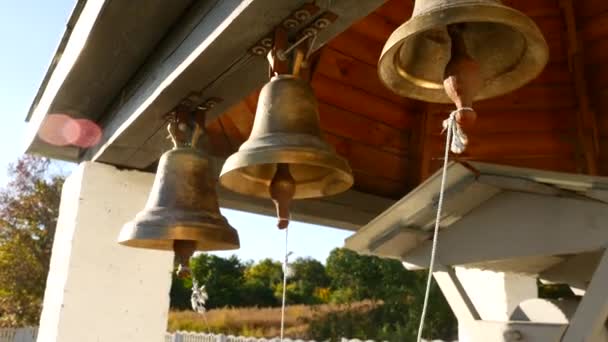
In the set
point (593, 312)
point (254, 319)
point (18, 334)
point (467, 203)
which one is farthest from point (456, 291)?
point (254, 319)

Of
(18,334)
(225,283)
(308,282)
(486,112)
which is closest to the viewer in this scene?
(486,112)

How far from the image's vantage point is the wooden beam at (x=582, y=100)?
2.82 metres

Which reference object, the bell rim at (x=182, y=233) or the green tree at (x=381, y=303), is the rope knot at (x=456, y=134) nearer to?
the bell rim at (x=182, y=233)

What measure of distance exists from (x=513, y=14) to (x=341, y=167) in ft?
1.61

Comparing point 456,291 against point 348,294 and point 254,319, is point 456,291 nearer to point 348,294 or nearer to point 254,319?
point 254,319

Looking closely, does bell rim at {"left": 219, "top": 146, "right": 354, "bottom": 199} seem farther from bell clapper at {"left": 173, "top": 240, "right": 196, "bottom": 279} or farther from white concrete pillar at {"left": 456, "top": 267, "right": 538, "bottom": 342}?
white concrete pillar at {"left": 456, "top": 267, "right": 538, "bottom": 342}

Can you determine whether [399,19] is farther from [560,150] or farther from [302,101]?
[302,101]

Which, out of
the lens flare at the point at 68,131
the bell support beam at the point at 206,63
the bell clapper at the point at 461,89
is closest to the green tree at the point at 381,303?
the lens flare at the point at 68,131

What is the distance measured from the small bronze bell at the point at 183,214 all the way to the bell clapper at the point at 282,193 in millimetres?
334

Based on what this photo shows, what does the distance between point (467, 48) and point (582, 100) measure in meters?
2.23

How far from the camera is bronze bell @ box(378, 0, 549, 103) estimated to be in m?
0.84

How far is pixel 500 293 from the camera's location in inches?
111

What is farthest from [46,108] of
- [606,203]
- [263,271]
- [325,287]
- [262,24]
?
[325,287]

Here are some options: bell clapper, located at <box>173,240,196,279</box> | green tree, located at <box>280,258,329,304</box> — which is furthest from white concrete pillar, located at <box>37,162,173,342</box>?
green tree, located at <box>280,258,329,304</box>
